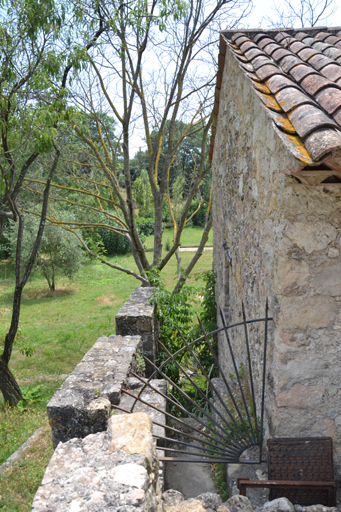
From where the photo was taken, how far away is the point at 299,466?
2314mm

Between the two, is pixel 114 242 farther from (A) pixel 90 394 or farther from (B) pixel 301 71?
(B) pixel 301 71

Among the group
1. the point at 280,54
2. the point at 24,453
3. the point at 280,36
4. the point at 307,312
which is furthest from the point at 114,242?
the point at 307,312

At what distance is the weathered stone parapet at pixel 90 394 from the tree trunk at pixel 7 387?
2763 millimetres

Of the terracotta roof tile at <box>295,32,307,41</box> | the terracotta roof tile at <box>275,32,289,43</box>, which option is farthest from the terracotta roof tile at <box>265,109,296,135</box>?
the terracotta roof tile at <box>295,32,307,41</box>

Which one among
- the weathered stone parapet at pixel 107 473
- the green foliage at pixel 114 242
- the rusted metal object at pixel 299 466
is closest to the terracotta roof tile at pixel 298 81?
the weathered stone parapet at pixel 107 473

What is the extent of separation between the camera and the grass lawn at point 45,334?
390cm

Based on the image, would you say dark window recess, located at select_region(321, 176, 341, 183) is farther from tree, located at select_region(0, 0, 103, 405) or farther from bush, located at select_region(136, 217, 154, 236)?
bush, located at select_region(136, 217, 154, 236)

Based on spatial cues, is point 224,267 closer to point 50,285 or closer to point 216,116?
point 216,116

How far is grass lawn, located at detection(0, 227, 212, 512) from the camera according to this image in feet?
12.8

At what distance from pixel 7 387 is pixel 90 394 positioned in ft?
12.2

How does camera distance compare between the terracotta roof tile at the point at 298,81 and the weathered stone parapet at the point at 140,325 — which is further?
the weathered stone parapet at the point at 140,325

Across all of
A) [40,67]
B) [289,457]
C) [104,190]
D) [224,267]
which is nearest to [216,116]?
[224,267]

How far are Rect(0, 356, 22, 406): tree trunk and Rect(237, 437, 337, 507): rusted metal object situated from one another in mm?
5050

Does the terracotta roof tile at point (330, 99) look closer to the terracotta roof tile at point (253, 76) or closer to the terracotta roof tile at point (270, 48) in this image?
the terracotta roof tile at point (253, 76)
